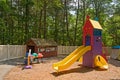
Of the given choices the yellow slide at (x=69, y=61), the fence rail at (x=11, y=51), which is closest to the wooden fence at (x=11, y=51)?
the fence rail at (x=11, y=51)

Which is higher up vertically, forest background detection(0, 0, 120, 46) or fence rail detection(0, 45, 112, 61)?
forest background detection(0, 0, 120, 46)

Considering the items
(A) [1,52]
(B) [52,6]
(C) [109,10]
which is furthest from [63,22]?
(A) [1,52]

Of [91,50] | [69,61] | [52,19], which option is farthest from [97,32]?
[52,19]

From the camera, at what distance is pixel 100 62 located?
14.4m

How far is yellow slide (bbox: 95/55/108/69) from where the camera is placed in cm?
1402

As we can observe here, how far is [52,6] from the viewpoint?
119 feet

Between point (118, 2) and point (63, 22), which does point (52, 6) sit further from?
point (118, 2)

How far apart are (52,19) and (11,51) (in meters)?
20.5

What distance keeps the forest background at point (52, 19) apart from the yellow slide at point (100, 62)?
19.9m

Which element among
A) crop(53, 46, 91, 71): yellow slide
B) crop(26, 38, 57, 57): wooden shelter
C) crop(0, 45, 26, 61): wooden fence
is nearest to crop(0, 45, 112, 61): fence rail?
crop(0, 45, 26, 61): wooden fence

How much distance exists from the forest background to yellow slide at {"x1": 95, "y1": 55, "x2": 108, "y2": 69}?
65.4 feet

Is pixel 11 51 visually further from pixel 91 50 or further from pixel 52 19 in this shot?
pixel 52 19

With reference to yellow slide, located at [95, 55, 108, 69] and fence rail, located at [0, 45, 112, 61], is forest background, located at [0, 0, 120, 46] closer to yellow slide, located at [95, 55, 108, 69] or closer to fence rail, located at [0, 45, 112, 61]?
fence rail, located at [0, 45, 112, 61]

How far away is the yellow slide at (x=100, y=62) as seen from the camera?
46.0 ft
